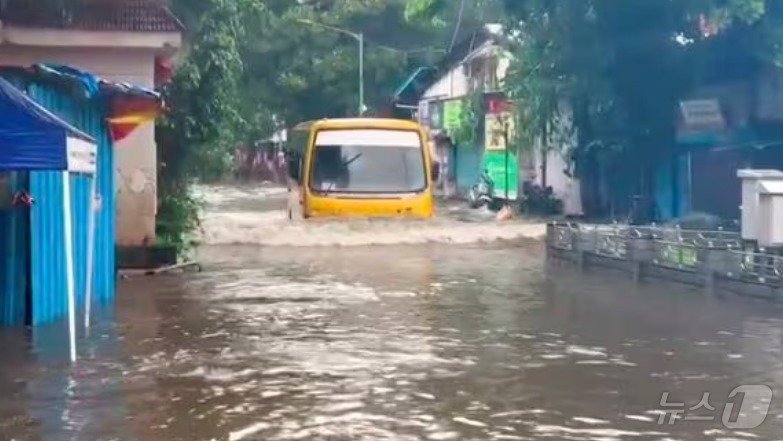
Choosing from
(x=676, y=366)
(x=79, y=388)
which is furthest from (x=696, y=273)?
(x=79, y=388)

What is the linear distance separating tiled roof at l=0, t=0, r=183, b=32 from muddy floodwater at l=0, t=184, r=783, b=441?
3757 millimetres

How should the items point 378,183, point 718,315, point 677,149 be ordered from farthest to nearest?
1. point 677,149
2. point 378,183
3. point 718,315

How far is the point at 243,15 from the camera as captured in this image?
79.2ft

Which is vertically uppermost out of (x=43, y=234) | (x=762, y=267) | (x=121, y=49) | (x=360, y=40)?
(x=360, y=40)

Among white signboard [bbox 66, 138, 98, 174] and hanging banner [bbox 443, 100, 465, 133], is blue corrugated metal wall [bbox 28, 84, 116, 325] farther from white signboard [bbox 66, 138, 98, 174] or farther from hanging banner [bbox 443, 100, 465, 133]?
hanging banner [bbox 443, 100, 465, 133]

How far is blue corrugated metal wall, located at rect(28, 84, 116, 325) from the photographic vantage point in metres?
12.8

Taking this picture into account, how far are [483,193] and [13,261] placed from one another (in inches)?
1205

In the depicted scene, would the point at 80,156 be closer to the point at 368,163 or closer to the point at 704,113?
the point at 368,163

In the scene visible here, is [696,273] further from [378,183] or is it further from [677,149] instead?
[677,149]

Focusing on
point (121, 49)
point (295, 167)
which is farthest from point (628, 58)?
point (121, 49)

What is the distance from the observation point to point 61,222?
13.4m

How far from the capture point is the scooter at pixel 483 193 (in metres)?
41.8

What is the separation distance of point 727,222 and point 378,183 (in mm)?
6823

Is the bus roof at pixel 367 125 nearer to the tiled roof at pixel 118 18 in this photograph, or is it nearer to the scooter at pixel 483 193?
the tiled roof at pixel 118 18
